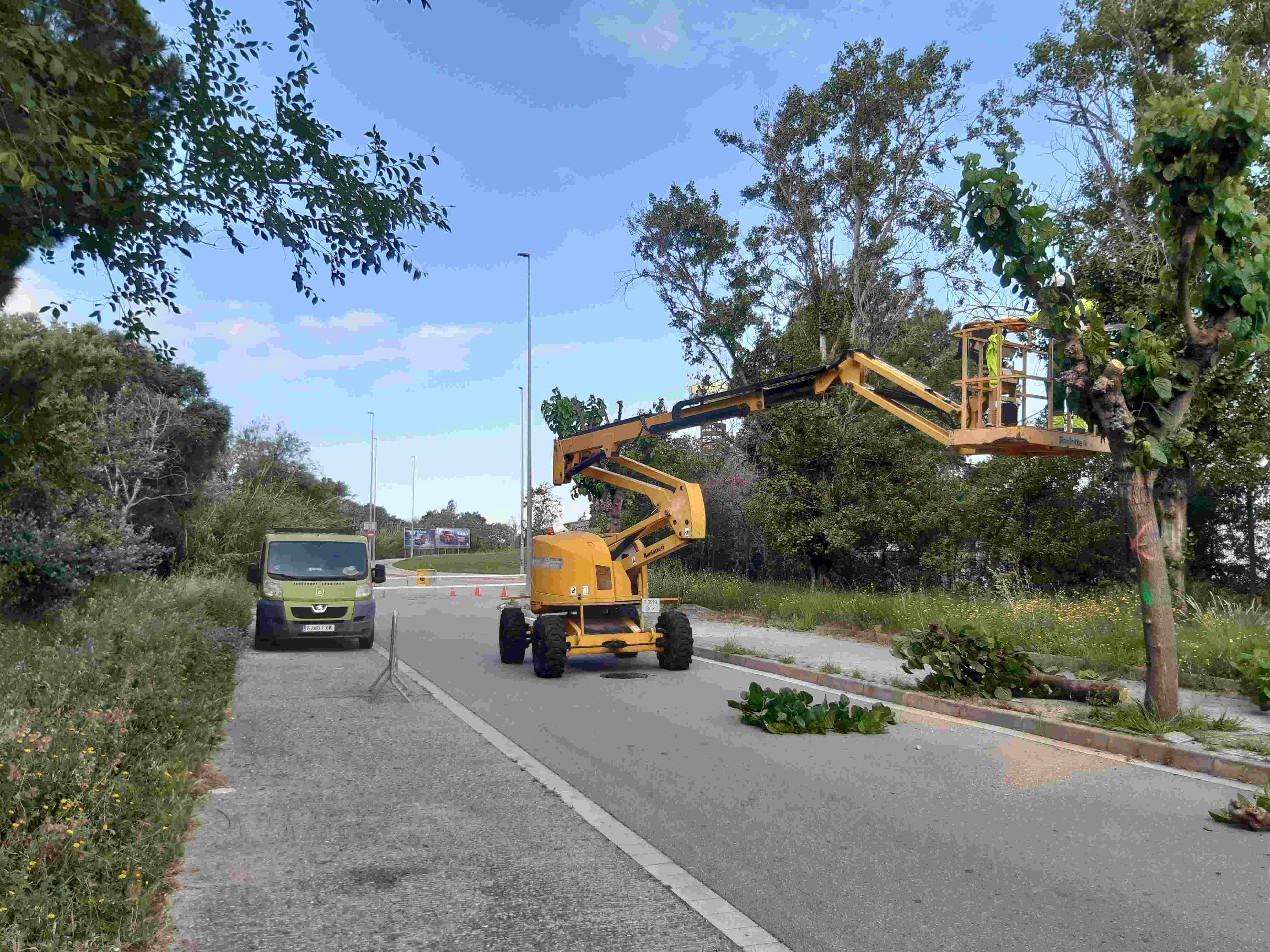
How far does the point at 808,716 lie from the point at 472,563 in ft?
216

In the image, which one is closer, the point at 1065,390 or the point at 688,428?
the point at 1065,390

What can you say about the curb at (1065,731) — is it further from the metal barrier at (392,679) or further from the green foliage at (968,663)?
the metal barrier at (392,679)

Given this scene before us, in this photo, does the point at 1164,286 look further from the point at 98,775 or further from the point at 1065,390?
the point at 98,775

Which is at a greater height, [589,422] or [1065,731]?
[589,422]

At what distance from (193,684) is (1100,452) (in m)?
9.04

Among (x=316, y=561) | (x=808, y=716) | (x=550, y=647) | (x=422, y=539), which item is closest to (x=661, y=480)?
(x=550, y=647)

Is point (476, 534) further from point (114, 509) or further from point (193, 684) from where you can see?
point (193, 684)

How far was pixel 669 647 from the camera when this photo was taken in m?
13.5

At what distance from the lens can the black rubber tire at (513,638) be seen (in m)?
14.3

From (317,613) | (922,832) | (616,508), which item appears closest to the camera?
(922,832)

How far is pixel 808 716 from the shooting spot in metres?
9.09

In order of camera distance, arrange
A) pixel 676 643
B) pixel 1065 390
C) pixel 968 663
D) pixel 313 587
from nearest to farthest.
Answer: pixel 1065 390 < pixel 968 663 < pixel 676 643 < pixel 313 587

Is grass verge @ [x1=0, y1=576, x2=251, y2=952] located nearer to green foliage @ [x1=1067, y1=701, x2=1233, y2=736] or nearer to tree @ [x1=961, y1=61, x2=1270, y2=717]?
green foliage @ [x1=1067, y1=701, x2=1233, y2=736]

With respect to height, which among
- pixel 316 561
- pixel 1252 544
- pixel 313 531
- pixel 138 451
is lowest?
pixel 316 561
